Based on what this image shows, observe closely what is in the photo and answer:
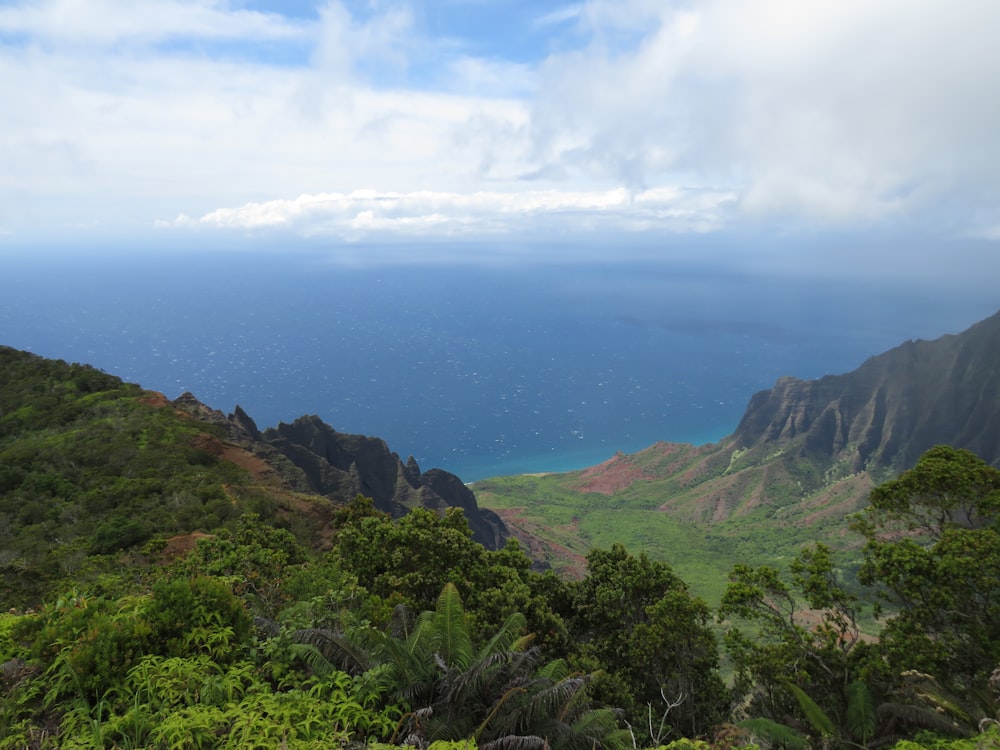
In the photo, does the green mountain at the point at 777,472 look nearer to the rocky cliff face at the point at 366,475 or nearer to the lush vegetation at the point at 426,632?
the rocky cliff face at the point at 366,475

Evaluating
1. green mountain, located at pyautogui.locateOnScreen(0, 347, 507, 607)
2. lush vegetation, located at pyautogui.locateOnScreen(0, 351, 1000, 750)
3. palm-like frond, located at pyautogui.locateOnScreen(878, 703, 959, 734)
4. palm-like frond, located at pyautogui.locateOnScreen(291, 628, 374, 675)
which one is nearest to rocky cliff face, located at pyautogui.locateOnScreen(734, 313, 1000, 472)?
green mountain, located at pyautogui.locateOnScreen(0, 347, 507, 607)

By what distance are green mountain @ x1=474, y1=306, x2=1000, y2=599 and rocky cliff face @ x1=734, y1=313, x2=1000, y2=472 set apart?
0.82 ft

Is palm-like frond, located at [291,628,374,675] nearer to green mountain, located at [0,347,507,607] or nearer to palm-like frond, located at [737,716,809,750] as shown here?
palm-like frond, located at [737,716,809,750]

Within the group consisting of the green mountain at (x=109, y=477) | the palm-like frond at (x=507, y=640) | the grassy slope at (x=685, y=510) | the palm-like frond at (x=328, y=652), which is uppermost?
the palm-like frond at (x=328, y=652)

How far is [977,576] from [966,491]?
343 cm

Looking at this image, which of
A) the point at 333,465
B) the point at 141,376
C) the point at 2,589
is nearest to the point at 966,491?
the point at 2,589

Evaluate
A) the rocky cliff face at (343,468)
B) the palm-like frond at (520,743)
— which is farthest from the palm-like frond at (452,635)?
the rocky cliff face at (343,468)

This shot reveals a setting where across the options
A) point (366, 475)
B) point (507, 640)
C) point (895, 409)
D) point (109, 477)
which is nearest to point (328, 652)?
point (507, 640)

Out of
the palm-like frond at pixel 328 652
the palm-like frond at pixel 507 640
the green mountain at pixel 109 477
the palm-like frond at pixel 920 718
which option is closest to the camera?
the palm-like frond at pixel 328 652

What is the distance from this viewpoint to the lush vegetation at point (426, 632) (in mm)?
6684

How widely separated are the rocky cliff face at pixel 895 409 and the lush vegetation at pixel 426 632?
357 feet

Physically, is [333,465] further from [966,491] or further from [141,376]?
[141,376]

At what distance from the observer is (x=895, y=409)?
373ft

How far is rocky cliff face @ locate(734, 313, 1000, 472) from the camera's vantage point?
344ft
